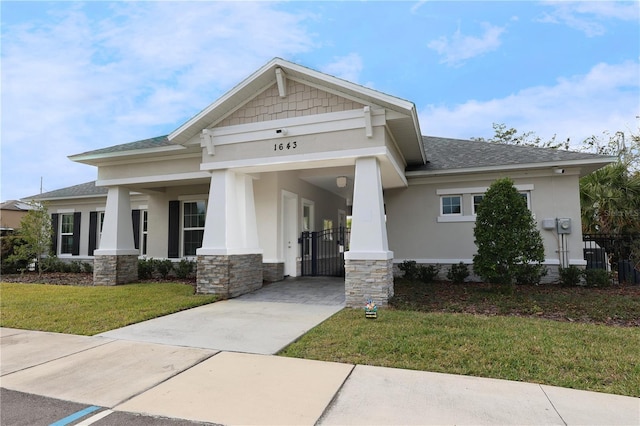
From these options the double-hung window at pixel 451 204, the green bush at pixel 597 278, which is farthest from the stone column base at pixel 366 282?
the green bush at pixel 597 278

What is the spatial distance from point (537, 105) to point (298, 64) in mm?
18979

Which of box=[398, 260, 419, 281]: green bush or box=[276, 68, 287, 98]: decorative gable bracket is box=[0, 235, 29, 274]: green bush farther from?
box=[398, 260, 419, 281]: green bush

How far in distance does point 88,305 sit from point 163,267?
504 cm

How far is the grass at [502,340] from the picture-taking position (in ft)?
13.2

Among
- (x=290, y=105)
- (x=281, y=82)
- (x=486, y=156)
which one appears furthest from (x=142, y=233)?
(x=486, y=156)

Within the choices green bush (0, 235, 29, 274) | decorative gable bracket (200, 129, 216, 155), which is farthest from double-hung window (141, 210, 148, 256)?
decorative gable bracket (200, 129, 216, 155)

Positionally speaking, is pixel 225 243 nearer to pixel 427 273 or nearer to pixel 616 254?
pixel 427 273

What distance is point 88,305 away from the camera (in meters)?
8.05

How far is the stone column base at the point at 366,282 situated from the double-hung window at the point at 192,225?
779 centimetres

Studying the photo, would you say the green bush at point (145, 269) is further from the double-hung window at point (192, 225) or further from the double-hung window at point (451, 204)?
the double-hung window at point (451, 204)

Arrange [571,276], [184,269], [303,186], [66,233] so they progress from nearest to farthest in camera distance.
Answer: [571,276]
[184,269]
[303,186]
[66,233]

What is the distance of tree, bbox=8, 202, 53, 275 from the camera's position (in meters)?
14.2

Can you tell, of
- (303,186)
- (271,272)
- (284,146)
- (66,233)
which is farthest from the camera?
(66,233)

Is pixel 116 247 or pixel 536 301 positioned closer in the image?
pixel 536 301
